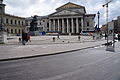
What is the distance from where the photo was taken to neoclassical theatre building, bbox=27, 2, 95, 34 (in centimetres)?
9056

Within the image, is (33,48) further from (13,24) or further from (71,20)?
(71,20)

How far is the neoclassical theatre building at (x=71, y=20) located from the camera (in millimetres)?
90562

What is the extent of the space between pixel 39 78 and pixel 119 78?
3523 mm

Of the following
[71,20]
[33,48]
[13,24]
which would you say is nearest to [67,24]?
[71,20]

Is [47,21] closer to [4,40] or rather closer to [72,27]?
[72,27]

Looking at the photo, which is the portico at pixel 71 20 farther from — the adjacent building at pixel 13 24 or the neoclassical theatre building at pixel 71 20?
the adjacent building at pixel 13 24

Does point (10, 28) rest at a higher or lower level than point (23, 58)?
higher

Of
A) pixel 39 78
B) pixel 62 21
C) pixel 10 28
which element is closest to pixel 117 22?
pixel 62 21

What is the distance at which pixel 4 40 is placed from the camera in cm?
2156

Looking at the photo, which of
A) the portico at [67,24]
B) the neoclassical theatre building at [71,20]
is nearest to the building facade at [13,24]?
the neoclassical theatre building at [71,20]

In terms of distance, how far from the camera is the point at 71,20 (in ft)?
305

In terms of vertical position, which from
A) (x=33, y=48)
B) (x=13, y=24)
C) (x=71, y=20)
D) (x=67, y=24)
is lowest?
(x=33, y=48)

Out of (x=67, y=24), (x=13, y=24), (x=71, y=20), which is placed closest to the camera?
(x=13, y=24)

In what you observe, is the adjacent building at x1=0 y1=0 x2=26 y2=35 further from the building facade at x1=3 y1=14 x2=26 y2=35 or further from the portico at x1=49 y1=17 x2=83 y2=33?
the portico at x1=49 y1=17 x2=83 y2=33
